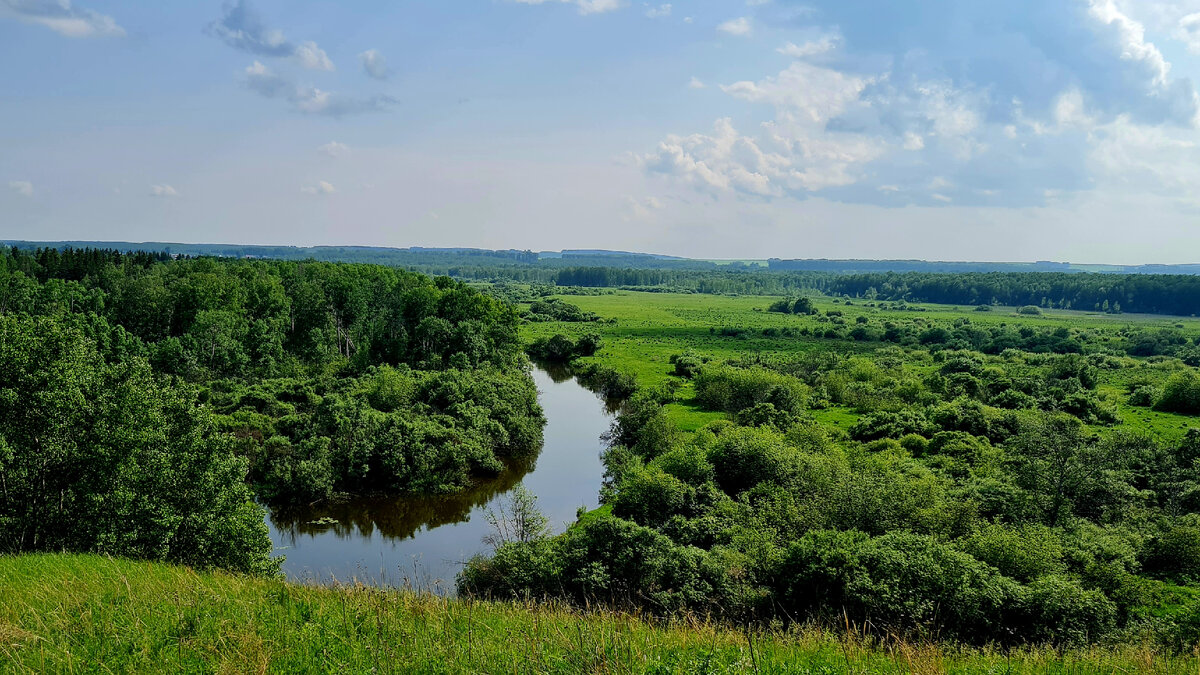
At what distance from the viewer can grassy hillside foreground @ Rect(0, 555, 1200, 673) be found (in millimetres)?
7363

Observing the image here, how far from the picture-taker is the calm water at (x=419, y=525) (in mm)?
29109

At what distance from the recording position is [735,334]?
108 meters

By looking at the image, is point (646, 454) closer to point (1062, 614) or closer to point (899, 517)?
point (899, 517)

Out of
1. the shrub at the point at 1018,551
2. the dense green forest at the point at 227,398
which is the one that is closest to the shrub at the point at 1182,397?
the shrub at the point at 1018,551

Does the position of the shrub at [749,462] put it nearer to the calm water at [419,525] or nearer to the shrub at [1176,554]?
the calm water at [419,525]

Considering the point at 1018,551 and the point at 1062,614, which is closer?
the point at 1062,614

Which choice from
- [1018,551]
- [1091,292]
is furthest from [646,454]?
[1091,292]

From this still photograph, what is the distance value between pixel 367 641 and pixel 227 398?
43521mm

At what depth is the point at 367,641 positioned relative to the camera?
809 centimetres

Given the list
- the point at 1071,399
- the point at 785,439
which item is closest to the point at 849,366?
the point at 1071,399

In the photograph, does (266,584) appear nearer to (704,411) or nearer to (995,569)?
(995,569)

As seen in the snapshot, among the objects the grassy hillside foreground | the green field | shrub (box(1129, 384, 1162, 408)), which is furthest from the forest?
the grassy hillside foreground

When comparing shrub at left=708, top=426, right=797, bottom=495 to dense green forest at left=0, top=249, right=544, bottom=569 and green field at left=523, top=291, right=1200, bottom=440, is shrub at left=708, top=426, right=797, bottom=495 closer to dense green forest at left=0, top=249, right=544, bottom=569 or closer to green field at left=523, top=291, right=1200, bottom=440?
dense green forest at left=0, top=249, right=544, bottom=569

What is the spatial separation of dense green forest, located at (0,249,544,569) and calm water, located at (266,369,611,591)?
1561mm
